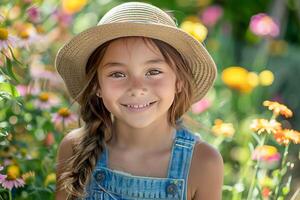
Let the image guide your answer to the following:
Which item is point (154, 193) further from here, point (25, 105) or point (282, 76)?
point (282, 76)

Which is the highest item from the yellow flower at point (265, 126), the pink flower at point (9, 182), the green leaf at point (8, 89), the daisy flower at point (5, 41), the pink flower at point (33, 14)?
the daisy flower at point (5, 41)

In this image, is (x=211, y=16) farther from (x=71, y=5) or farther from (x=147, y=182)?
(x=147, y=182)

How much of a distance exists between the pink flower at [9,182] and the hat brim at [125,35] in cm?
31

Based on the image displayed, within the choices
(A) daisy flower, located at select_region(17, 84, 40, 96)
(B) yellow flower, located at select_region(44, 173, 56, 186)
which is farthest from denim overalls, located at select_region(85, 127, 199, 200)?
(A) daisy flower, located at select_region(17, 84, 40, 96)

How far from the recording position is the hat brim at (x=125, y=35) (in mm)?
2400

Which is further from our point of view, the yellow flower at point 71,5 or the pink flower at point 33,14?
the yellow flower at point 71,5

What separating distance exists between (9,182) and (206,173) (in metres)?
0.57

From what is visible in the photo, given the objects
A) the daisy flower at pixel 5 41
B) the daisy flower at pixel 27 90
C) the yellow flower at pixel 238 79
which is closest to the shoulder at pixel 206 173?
the daisy flower at pixel 5 41

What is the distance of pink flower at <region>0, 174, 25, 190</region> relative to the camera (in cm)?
257

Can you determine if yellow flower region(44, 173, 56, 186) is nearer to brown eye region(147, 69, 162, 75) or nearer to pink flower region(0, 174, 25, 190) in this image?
pink flower region(0, 174, 25, 190)

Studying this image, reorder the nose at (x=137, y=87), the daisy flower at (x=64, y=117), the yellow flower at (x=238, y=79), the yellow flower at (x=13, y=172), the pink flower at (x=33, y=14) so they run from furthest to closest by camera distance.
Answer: the yellow flower at (x=238, y=79) → the pink flower at (x=33, y=14) → the daisy flower at (x=64, y=117) → the yellow flower at (x=13, y=172) → the nose at (x=137, y=87)

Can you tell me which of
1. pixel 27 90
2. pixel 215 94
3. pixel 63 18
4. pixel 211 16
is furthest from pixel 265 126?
pixel 211 16

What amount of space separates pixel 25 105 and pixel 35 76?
13.9 inches

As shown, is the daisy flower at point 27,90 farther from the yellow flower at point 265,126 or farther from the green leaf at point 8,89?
the yellow flower at point 265,126
